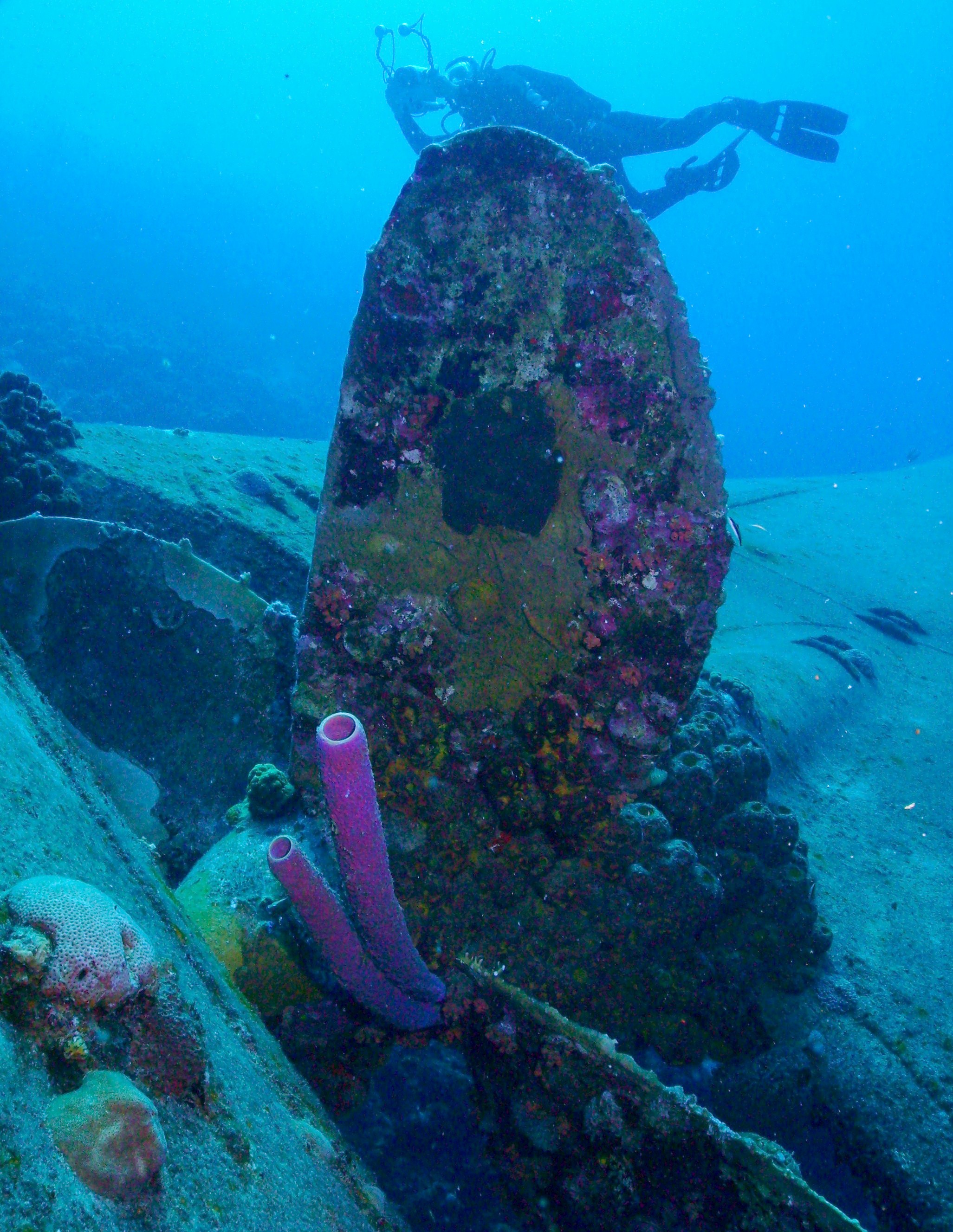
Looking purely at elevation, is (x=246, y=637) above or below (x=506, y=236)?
below

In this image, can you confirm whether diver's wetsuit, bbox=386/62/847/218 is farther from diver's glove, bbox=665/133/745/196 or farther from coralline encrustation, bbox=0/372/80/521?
coralline encrustation, bbox=0/372/80/521

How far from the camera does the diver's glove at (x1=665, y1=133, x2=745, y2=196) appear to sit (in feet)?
44.1

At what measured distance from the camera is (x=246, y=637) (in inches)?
134

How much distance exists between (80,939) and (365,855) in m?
1.15

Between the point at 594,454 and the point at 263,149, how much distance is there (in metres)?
162

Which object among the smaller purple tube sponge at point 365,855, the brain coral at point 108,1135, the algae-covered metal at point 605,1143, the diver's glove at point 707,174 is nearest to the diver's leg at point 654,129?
the diver's glove at point 707,174

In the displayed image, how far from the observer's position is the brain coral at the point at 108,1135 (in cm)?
90

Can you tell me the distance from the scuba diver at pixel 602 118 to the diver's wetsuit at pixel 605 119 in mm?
17

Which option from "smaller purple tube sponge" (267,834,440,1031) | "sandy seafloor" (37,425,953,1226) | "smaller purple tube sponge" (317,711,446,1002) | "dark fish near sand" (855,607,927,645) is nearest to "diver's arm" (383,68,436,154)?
"sandy seafloor" (37,425,953,1226)

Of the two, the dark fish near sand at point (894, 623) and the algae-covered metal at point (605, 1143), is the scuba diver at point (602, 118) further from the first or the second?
the algae-covered metal at point (605, 1143)

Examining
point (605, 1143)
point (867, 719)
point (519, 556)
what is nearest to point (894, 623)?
point (867, 719)

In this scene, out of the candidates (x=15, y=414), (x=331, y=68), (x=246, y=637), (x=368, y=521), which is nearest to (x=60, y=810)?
(x=368, y=521)

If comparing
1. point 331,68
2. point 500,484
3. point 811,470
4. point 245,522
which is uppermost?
→ point 331,68

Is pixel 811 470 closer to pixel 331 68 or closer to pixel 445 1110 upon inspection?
pixel 445 1110
